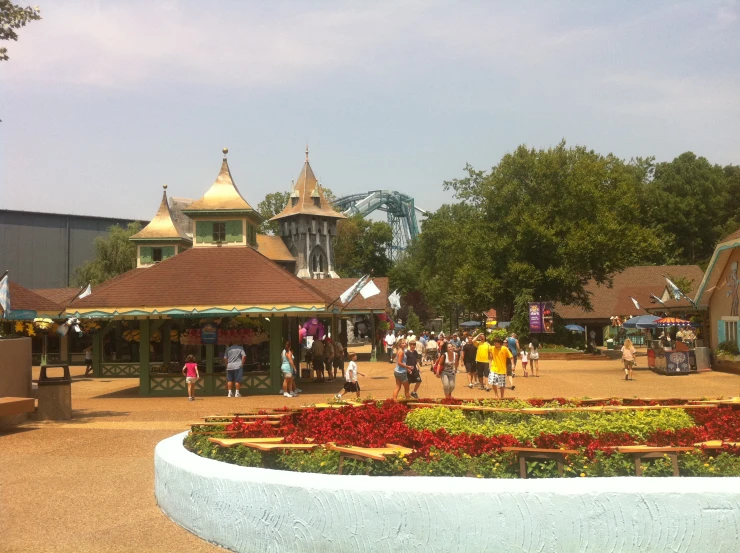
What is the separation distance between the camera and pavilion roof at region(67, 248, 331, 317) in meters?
24.2

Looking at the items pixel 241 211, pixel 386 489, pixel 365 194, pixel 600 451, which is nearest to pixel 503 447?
pixel 600 451

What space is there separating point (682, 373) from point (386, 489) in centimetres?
2608

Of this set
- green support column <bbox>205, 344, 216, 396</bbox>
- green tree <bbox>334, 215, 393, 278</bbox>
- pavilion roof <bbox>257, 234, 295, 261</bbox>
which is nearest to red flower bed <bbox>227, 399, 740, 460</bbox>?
green support column <bbox>205, 344, 216, 396</bbox>

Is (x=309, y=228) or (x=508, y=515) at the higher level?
(x=309, y=228)

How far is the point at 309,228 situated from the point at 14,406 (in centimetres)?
6055

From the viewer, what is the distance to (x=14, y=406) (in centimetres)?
1595

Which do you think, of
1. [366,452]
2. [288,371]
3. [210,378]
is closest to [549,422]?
[366,452]

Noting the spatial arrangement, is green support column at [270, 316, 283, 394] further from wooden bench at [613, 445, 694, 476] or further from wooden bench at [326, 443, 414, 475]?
wooden bench at [613, 445, 694, 476]

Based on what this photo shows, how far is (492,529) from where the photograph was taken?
6.98m

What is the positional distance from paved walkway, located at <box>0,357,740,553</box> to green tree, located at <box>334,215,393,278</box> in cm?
6596

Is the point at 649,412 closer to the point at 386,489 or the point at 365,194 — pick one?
the point at 386,489

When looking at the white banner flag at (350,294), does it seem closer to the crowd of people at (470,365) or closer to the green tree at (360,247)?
the crowd of people at (470,365)

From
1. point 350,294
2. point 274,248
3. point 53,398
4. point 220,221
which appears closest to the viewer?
point 53,398

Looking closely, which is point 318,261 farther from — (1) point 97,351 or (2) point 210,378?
(2) point 210,378
